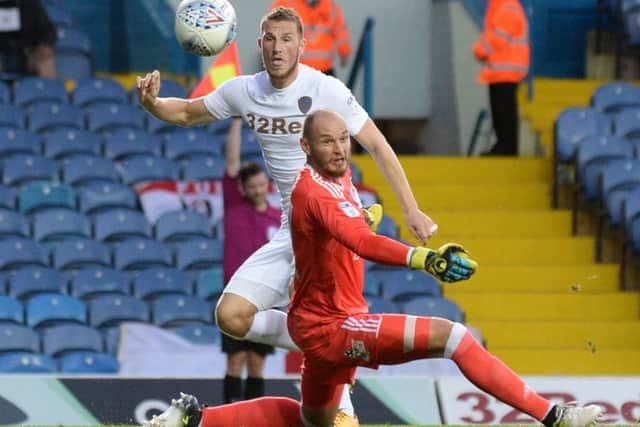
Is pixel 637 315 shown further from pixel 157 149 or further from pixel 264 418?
pixel 264 418

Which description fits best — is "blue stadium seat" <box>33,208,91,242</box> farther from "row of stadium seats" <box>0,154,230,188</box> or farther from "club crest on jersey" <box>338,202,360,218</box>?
"club crest on jersey" <box>338,202,360,218</box>

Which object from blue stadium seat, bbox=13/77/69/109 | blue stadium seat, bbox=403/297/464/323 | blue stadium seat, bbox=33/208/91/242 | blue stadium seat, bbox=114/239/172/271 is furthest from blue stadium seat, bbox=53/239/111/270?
blue stadium seat, bbox=403/297/464/323

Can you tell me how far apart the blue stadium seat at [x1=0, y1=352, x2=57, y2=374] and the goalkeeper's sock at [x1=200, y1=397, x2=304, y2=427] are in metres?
3.38

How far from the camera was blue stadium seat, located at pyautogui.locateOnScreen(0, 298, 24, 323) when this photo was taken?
443 inches

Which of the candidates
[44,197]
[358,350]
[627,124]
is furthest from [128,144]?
[358,350]

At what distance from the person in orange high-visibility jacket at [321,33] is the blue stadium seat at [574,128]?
1883mm

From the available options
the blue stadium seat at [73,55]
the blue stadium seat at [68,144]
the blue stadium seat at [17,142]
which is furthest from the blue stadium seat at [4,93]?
the blue stadium seat at [73,55]

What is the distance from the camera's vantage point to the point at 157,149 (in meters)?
13.5

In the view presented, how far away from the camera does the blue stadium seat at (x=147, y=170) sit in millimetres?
13102

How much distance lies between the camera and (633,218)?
41.2 feet

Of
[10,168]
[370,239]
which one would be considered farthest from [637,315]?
[370,239]

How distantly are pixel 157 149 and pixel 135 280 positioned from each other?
1.84m

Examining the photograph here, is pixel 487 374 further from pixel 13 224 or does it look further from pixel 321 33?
pixel 321 33

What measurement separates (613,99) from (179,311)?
15.4 ft
